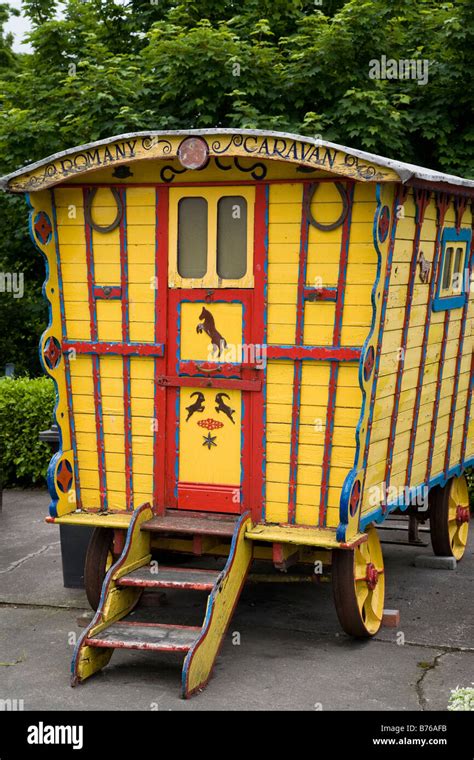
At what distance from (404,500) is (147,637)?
2252 millimetres

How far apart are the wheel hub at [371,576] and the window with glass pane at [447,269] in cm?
216

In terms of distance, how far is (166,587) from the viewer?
692 centimetres

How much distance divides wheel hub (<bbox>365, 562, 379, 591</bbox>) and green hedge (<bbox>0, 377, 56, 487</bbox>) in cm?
588

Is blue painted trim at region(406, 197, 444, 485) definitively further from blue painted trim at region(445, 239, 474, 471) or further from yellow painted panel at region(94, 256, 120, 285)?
Result: yellow painted panel at region(94, 256, 120, 285)

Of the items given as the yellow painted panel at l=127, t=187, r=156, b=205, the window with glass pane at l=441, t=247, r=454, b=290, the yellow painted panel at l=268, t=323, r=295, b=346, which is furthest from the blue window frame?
the yellow painted panel at l=127, t=187, r=156, b=205

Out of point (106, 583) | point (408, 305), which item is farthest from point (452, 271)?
point (106, 583)

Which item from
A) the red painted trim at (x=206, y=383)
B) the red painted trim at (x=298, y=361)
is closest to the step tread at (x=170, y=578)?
the red painted trim at (x=298, y=361)

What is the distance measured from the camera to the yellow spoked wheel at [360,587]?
6922 millimetres

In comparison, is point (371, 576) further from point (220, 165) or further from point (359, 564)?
point (220, 165)

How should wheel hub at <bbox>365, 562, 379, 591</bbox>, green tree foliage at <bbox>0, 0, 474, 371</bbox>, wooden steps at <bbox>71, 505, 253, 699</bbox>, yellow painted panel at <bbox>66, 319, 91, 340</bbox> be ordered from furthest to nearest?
green tree foliage at <bbox>0, 0, 474, 371</bbox>, yellow painted panel at <bbox>66, 319, 91, 340</bbox>, wheel hub at <bbox>365, 562, 379, 591</bbox>, wooden steps at <bbox>71, 505, 253, 699</bbox>

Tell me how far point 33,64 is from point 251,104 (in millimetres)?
3900

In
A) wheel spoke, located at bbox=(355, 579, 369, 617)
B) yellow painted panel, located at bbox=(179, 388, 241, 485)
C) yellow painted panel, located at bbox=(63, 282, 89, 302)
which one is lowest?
wheel spoke, located at bbox=(355, 579, 369, 617)

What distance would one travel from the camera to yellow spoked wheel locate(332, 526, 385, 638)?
692 cm

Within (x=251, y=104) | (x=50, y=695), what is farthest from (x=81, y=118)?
(x=50, y=695)
